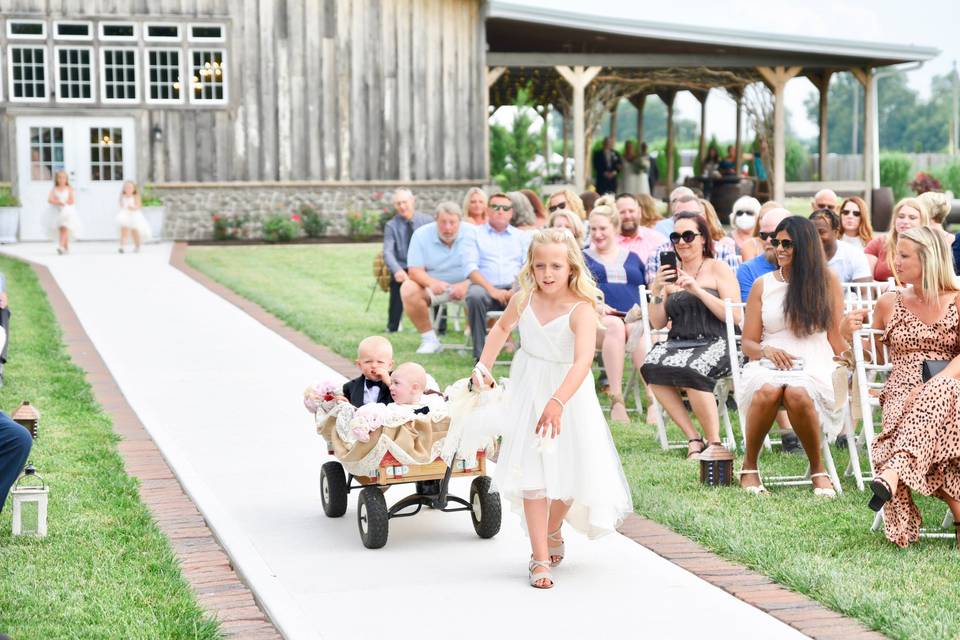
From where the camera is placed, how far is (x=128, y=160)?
25156 millimetres

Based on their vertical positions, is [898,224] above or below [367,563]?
above

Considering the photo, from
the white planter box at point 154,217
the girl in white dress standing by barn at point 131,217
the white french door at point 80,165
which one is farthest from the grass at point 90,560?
the white french door at point 80,165

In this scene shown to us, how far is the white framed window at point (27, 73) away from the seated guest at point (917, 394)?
20679 mm

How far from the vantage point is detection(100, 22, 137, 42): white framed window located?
24.8m

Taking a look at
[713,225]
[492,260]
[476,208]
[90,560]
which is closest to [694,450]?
[713,225]

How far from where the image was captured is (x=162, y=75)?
989 inches

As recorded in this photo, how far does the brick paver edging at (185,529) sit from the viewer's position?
16.7ft

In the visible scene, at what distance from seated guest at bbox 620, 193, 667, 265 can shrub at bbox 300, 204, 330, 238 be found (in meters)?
16.0

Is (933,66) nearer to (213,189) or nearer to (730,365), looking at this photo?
(213,189)

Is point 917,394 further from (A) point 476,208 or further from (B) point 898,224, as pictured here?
(A) point 476,208

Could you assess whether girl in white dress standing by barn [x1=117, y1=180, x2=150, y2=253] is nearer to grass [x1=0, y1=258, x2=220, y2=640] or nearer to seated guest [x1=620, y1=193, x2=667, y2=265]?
seated guest [x1=620, y1=193, x2=667, y2=265]

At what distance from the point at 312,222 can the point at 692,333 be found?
18314mm

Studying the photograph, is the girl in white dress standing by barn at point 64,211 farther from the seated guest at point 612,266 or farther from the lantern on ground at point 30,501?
the lantern on ground at point 30,501

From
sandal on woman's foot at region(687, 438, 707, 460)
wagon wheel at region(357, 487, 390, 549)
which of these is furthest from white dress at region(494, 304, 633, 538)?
sandal on woman's foot at region(687, 438, 707, 460)
